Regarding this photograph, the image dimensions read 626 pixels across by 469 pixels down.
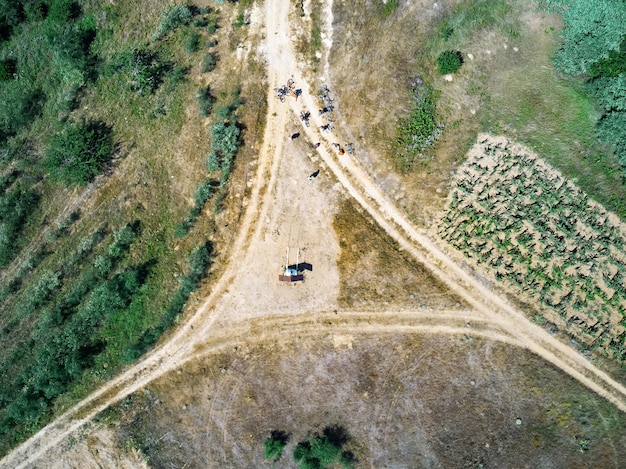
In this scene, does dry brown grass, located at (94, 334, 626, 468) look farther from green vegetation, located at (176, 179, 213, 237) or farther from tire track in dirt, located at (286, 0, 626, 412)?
green vegetation, located at (176, 179, 213, 237)

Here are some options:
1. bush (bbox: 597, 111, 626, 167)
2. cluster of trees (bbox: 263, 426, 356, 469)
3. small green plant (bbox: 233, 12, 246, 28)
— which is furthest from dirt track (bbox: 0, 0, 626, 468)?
bush (bbox: 597, 111, 626, 167)

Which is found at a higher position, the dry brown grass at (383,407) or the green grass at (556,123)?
the green grass at (556,123)

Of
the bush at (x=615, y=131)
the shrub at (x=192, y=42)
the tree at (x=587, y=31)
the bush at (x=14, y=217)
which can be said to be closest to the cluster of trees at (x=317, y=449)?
the bush at (x=14, y=217)

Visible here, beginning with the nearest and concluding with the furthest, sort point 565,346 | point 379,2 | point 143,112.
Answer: point 565,346 → point 379,2 → point 143,112

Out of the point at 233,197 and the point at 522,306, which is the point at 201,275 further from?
the point at 522,306

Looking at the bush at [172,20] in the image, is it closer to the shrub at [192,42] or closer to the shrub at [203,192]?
the shrub at [192,42]

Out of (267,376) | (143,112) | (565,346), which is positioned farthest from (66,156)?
(565,346)

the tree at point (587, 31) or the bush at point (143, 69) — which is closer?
the tree at point (587, 31)
